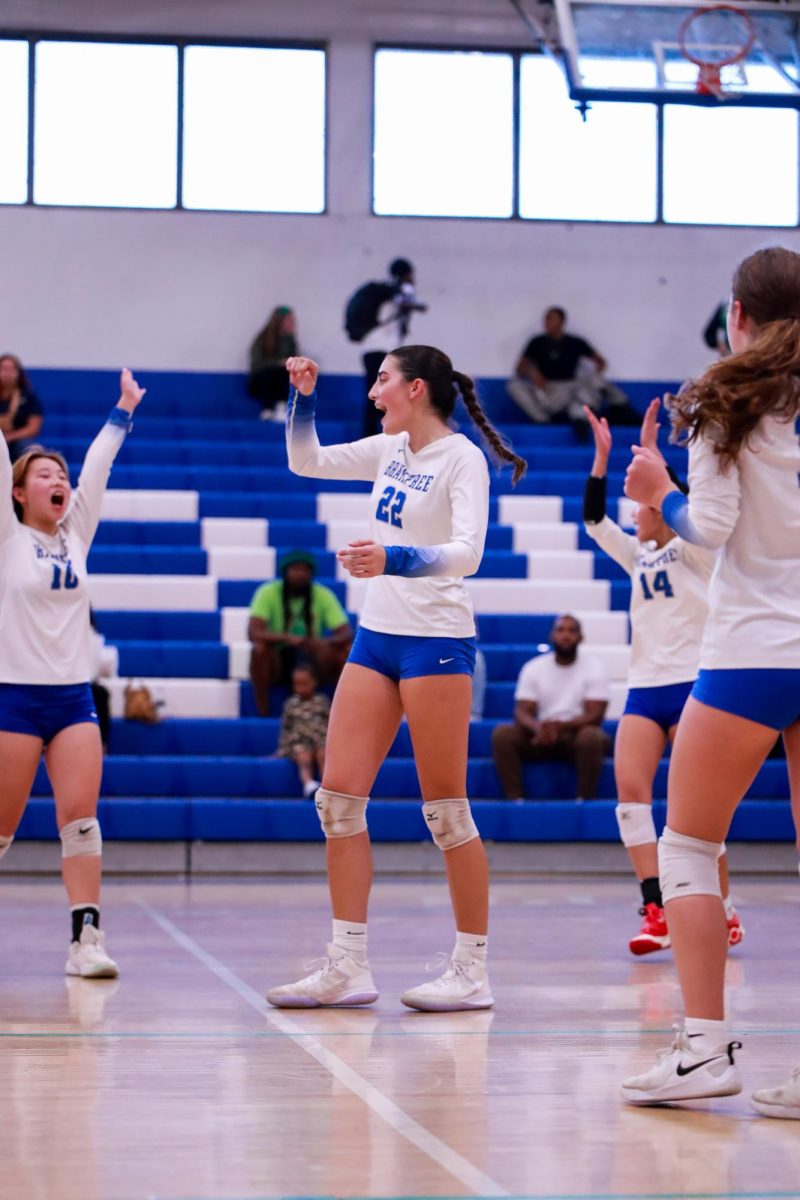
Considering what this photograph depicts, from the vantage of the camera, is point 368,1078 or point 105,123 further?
point 105,123

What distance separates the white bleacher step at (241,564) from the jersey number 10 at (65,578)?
21.7 feet

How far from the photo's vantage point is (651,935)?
6.09 meters

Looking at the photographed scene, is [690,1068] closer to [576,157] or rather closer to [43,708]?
[43,708]

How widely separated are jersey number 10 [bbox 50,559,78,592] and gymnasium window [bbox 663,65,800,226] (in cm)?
1124

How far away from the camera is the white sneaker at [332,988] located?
4.75 m

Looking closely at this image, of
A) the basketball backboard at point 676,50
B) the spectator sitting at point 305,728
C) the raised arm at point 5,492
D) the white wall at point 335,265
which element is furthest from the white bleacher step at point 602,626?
the raised arm at point 5,492

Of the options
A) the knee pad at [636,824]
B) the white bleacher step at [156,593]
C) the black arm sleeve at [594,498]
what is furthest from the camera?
the white bleacher step at [156,593]

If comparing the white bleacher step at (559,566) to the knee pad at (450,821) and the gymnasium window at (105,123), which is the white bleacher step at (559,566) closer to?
the gymnasium window at (105,123)

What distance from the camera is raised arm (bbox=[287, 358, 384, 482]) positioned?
4816 millimetres

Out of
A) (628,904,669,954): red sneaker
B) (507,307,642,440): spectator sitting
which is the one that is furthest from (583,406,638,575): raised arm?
(507,307,642,440): spectator sitting

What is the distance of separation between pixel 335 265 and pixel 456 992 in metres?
11.3

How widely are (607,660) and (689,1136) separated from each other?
27.4ft

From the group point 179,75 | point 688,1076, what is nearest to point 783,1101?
point 688,1076

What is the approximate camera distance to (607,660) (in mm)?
11500
